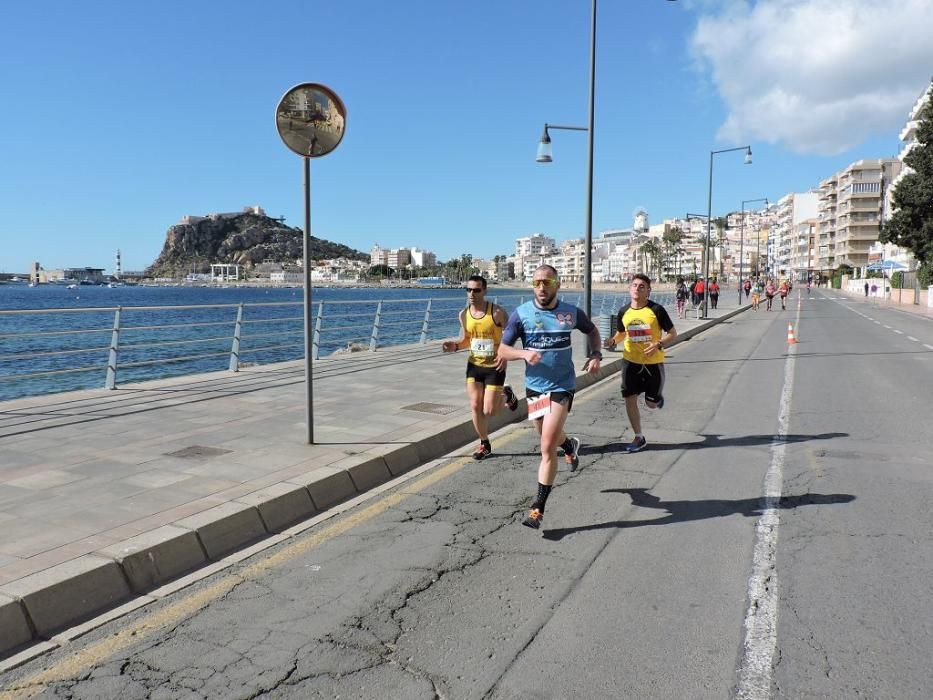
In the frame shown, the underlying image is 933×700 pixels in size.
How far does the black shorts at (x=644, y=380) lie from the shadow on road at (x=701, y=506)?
192cm

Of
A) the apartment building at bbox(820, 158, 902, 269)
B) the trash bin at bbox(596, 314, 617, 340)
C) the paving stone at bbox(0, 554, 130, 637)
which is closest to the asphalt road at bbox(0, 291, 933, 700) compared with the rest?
the paving stone at bbox(0, 554, 130, 637)

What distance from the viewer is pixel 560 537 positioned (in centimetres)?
509

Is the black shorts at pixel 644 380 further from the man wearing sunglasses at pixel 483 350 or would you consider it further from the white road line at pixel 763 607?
the white road line at pixel 763 607

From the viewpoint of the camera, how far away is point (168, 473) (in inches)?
237

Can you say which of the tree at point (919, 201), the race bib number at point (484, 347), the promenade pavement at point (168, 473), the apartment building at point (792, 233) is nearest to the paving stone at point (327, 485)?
the promenade pavement at point (168, 473)

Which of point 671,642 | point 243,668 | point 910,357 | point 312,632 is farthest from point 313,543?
point 910,357

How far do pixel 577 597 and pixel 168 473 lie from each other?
3589 millimetres

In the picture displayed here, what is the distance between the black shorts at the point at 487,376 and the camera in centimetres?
715

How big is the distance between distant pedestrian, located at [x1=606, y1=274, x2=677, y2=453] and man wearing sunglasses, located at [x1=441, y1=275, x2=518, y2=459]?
136 centimetres

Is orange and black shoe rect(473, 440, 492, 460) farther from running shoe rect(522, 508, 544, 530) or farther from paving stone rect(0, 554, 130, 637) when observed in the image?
paving stone rect(0, 554, 130, 637)

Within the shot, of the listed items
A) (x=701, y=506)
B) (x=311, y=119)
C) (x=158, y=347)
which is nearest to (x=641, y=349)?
(x=701, y=506)

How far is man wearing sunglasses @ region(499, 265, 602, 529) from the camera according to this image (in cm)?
523

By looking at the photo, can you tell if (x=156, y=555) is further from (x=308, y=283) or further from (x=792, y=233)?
(x=792, y=233)

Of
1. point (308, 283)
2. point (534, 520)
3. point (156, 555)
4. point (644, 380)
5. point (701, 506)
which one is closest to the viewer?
point (156, 555)
